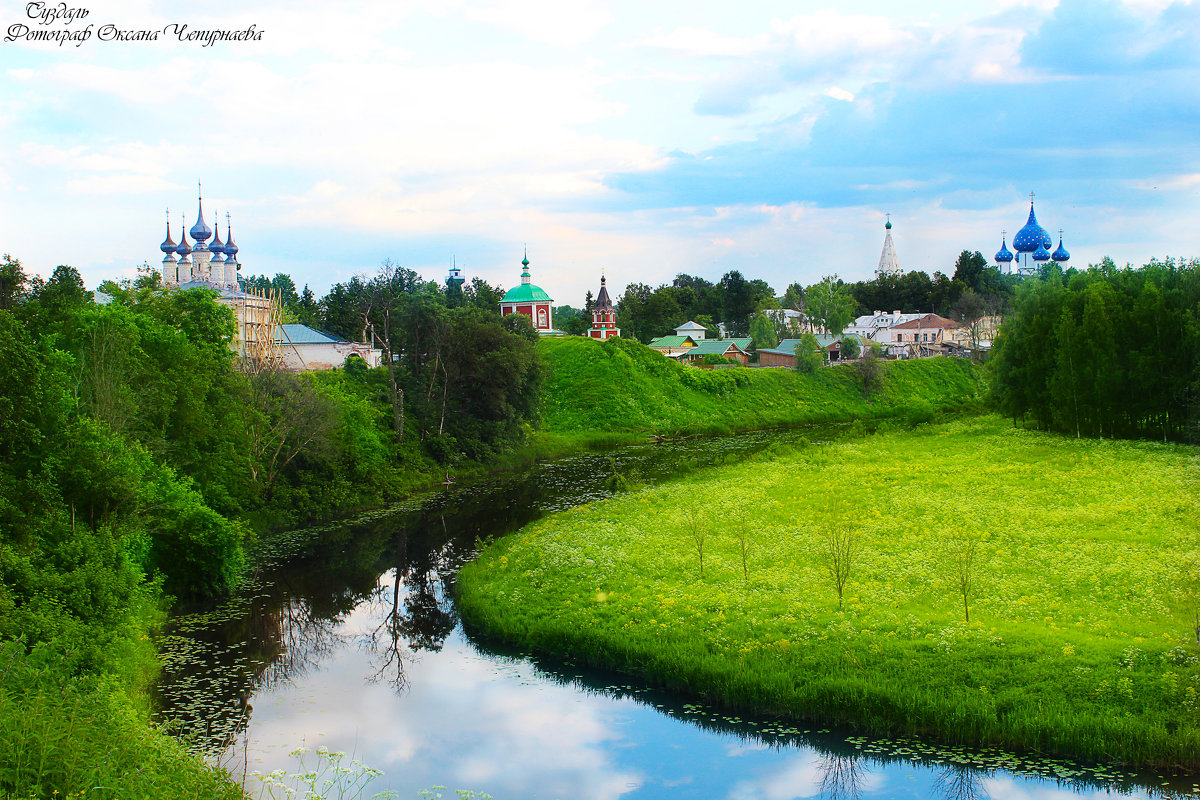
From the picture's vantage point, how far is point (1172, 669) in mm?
16312

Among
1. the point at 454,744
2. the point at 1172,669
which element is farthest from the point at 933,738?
the point at 454,744

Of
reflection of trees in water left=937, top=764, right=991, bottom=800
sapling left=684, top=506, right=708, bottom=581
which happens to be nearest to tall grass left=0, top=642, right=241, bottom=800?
reflection of trees in water left=937, top=764, right=991, bottom=800

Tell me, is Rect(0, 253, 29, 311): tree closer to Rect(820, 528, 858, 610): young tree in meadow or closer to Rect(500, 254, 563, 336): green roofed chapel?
Rect(820, 528, 858, 610): young tree in meadow

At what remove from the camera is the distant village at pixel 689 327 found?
62.8 m

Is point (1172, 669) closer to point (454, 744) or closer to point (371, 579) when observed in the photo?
point (454, 744)

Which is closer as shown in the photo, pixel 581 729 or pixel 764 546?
pixel 581 729

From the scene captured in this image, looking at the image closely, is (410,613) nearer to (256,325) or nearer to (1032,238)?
(256,325)

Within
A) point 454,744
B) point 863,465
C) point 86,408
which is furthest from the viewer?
point 863,465

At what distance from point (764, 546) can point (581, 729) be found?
9923mm

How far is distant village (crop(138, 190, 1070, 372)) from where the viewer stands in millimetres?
62797

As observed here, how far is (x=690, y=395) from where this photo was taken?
70938 mm

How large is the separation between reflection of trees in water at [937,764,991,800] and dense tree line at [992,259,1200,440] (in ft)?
109

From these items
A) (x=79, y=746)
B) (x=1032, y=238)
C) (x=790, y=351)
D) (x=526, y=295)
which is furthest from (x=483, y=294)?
(x=79, y=746)

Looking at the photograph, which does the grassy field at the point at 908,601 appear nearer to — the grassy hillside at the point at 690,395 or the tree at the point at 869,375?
the grassy hillside at the point at 690,395
